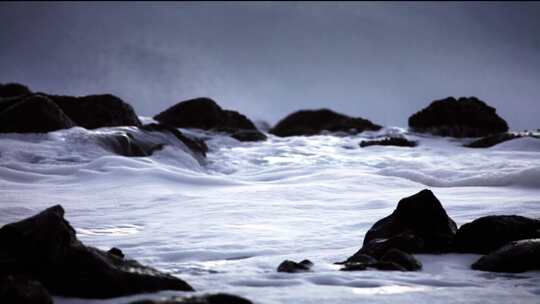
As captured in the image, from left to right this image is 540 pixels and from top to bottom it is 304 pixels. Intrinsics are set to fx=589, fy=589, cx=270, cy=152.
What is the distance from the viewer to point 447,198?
6.78m

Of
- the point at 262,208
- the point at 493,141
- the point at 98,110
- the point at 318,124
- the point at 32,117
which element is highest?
the point at 318,124

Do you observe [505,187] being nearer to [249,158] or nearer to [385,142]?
[249,158]

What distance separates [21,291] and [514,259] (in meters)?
2.92

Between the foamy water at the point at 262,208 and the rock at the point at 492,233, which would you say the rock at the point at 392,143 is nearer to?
the foamy water at the point at 262,208

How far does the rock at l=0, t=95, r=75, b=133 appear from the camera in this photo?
34.8 feet

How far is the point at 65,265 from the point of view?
296cm

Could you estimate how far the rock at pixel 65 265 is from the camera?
9.46 feet

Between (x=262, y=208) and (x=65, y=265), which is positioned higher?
(x=262, y=208)

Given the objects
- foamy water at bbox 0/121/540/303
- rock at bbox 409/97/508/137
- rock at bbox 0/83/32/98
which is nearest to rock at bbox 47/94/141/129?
foamy water at bbox 0/121/540/303

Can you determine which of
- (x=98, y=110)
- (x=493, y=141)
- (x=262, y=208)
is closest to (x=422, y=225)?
(x=262, y=208)

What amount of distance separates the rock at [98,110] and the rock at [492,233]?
10.8 meters

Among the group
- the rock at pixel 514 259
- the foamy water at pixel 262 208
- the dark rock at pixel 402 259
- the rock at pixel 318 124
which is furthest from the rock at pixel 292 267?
the rock at pixel 318 124

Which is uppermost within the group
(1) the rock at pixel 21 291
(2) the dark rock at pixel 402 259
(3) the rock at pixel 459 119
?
(3) the rock at pixel 459 119

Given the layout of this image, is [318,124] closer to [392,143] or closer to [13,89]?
[392,143]
